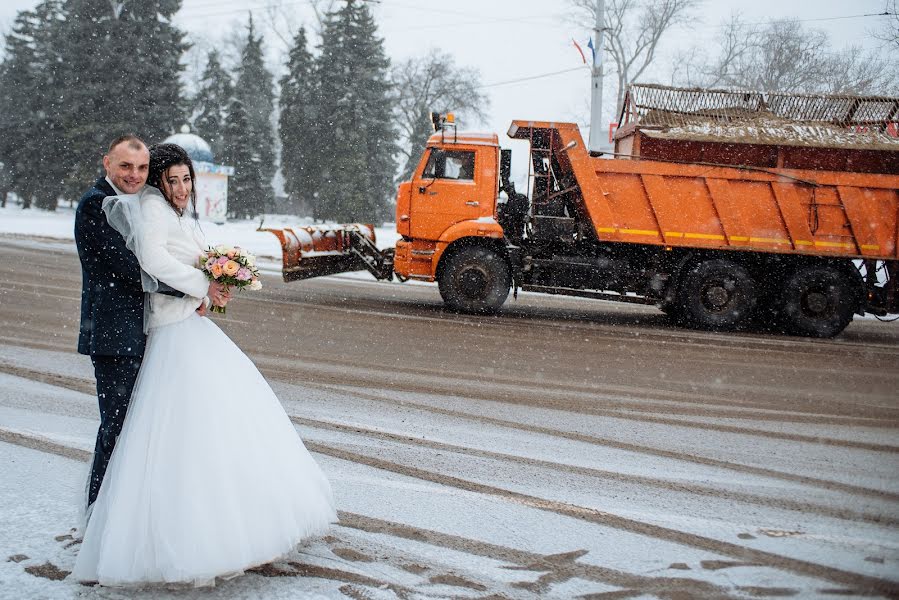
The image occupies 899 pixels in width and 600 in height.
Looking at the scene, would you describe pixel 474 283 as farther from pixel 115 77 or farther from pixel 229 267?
pixel 115 77

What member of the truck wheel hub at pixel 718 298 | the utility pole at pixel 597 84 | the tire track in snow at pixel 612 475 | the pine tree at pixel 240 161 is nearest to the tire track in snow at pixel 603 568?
the tire track in snow at pixel 612 475

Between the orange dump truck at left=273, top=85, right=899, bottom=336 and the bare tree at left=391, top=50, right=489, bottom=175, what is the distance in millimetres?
44531

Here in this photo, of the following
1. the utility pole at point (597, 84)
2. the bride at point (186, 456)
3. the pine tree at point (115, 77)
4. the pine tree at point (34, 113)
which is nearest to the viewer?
the bride at point (186, 456)

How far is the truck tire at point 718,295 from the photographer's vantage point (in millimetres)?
12391

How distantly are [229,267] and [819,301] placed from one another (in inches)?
435

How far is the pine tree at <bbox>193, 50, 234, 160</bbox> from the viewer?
5602 centimetres

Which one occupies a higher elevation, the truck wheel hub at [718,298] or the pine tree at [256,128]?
the pine tree at [256,128]

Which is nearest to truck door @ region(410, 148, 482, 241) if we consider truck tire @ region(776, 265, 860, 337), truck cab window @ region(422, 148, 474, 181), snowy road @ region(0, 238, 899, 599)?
truck cab window @ region(422, 148, 474, 181)

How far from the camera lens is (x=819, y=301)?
12.3 m

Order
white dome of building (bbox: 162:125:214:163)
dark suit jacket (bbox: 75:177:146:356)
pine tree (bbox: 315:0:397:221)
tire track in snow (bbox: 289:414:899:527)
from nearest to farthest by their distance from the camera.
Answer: dark suit jacket (bbox: 75:177:146:356), tire track in snow (bbox: 289:414:899:527), white dome of building (bbox: 162:125:214:163), pine tree (bbox: 315:0:397:221)

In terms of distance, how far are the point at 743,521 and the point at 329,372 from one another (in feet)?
14.7

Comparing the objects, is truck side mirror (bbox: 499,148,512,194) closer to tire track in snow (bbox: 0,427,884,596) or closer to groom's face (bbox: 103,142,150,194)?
tire track in snow (bbox: 0,427,884,596)

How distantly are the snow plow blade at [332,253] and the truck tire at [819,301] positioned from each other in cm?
650

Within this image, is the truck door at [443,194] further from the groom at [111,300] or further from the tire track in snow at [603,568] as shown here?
the groom at [111,300]
